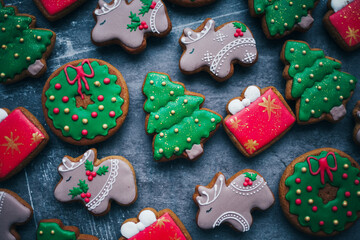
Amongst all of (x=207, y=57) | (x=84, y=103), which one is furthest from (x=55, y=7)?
(x=207, y=57)

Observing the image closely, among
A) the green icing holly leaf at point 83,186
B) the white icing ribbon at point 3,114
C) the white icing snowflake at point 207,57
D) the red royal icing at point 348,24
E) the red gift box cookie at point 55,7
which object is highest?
the red gift box cookie at point 55,7

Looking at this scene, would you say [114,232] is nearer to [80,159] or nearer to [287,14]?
[80,159]

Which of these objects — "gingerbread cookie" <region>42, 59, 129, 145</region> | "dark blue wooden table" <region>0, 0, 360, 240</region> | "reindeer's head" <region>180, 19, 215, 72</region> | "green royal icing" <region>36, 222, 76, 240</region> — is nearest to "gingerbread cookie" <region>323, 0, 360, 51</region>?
"dark blue wooden table" <region>0, 0, 360, 240</region>

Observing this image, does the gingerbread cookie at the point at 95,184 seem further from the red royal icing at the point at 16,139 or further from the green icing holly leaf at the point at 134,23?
the green icing holly leaf at the point at 134,23

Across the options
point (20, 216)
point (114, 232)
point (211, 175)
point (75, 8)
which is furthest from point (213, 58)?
point (20, 216)

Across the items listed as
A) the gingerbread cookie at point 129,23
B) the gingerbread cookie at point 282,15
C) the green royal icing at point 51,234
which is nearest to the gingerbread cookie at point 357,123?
the gingerbread cookie at point 282,15
